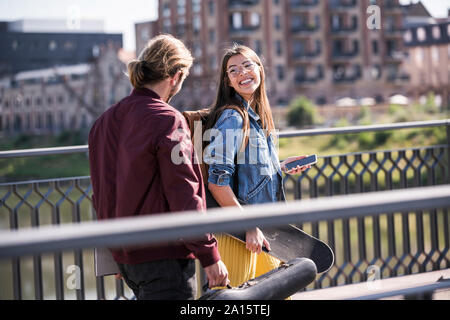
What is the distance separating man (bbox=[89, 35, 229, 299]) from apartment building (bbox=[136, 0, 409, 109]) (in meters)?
55.2

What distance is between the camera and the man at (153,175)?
2535mm

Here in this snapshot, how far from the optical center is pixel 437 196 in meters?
1.88

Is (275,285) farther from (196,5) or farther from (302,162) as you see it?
(196,5)

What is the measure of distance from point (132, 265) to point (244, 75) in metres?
1.16

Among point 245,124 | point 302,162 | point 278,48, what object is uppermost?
point 278,48

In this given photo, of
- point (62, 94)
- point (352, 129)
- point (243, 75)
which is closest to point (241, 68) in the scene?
point (243, 75)

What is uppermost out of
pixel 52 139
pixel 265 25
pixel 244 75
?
pixel 265 25

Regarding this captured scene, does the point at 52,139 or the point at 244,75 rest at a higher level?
the point at 244,75

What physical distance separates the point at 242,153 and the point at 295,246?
535 millimetres

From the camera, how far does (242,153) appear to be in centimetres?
315

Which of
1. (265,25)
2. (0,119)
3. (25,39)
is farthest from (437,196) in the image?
(25,39)

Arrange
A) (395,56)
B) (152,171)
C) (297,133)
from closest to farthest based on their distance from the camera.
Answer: (152,171) → (297,133) → (395,56)
